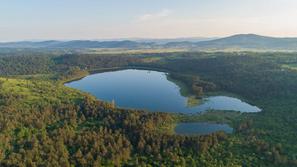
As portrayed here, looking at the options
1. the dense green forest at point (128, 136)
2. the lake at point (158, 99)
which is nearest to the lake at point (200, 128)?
the dense green forest at point (128, 136)

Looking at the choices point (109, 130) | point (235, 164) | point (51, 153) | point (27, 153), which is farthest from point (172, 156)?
point (27, 153)

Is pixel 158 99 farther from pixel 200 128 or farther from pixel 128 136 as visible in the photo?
pixel 128 136

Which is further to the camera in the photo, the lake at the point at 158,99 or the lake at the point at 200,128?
the lake at the point at 158,99

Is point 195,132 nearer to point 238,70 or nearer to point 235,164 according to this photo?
point 235,164

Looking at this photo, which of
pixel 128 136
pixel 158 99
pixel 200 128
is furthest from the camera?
pixel 158 99

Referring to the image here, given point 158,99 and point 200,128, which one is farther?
point 158,99

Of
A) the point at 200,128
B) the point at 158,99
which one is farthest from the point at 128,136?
the point at 158,99

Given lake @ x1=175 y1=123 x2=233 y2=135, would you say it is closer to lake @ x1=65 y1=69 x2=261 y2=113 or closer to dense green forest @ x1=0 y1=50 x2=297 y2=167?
dense green forest @ x1=0 y1=50 x2=297 y2=167

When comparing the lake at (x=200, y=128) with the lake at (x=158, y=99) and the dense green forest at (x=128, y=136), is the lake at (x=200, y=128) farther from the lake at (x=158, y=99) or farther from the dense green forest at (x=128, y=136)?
the lake at (x=158, y=99)
